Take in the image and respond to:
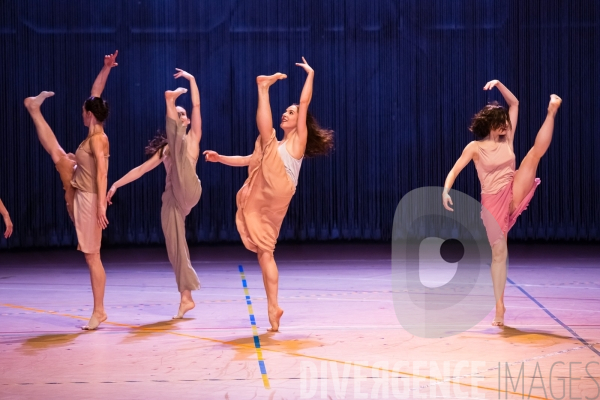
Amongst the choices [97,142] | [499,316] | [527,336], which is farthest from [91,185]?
[527,336]

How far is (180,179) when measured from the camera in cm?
561

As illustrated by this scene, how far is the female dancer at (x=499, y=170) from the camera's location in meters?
5.28

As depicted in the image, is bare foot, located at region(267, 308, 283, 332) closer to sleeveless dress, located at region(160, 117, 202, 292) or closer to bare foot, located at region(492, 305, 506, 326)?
sleeveless dress, located at region(160, 117, 202, 292)

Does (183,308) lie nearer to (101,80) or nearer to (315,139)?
(315,139)

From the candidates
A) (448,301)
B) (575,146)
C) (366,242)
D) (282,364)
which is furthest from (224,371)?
(575,146)

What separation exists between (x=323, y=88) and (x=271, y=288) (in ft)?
22.1

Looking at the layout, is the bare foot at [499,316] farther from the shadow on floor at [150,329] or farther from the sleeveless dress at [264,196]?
the shadow on floor at [150,329]

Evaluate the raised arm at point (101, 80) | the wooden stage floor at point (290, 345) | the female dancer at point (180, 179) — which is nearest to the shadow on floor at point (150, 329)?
the wooden stage floor at point (290, 345)

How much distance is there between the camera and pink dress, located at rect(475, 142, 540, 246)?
5.30m

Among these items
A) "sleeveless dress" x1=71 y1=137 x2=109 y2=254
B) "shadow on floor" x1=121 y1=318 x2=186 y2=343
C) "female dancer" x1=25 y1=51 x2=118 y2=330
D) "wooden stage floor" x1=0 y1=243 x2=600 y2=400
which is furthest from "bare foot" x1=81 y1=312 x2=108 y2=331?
"sleeveless dress" x1=71 y1=137 x2=109 y2=254

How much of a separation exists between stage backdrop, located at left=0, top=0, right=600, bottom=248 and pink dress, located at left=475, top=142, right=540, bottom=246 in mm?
6189

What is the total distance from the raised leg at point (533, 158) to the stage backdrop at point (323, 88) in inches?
241

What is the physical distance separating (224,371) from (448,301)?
259 centimetres

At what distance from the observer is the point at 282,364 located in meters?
4.26
